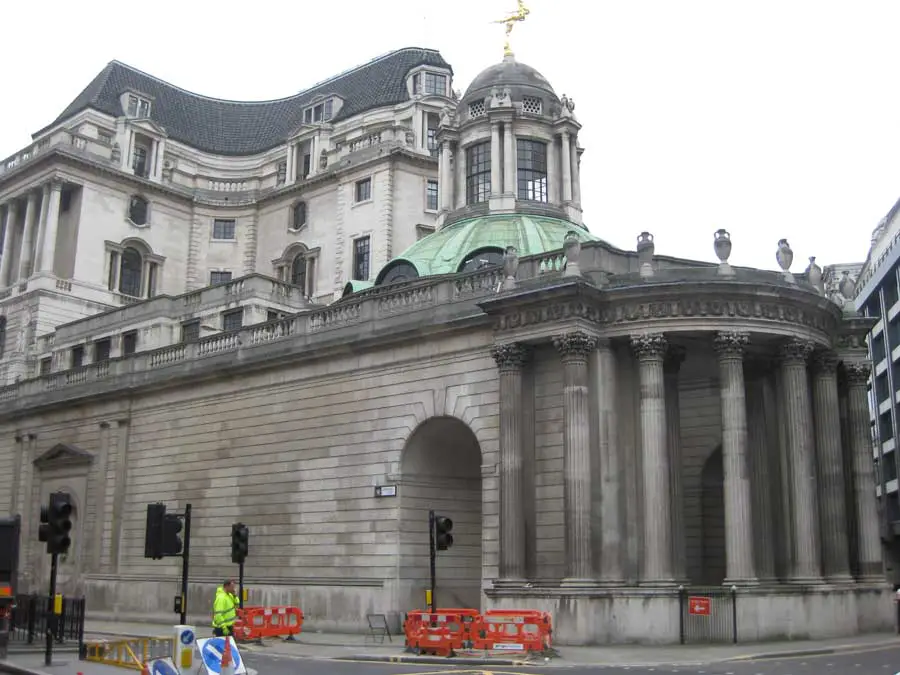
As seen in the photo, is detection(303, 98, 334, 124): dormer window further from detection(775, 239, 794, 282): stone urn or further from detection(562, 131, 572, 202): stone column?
detection(775, 239, 794, 282): stone urn

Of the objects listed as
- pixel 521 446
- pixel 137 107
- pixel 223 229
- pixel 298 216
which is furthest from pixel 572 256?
pixel 137 107

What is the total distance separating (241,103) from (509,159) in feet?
154

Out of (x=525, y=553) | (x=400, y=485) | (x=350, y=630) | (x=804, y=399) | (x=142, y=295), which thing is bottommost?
(x=350, y=630)

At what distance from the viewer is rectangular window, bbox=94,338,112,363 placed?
54094 mm

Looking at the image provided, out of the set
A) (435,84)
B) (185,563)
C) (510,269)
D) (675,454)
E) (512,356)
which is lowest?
(185,563)

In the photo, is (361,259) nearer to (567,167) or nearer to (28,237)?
(28,237)

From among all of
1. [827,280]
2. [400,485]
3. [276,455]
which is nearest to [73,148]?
[276,455]

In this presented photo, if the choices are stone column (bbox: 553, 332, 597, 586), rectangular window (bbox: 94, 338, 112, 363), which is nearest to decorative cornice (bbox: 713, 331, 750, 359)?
stone column (bbox: 553, 332, 597, 586)

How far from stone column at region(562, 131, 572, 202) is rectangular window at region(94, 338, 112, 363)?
83.2 feet

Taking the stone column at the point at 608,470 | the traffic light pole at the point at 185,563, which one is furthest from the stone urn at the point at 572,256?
the traffic light pole at the point at 185,563

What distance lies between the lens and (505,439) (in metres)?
27.9

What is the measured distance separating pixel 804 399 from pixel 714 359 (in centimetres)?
319

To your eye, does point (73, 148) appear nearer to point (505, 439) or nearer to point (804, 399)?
point (505, 439)

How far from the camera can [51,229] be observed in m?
63.6
